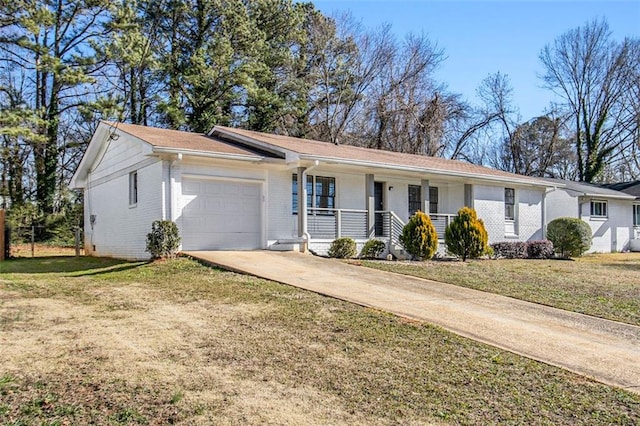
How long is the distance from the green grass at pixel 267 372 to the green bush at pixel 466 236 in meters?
9.38

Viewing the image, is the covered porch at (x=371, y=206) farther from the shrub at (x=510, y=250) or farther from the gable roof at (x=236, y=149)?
the shrub at (x=510, y=250)

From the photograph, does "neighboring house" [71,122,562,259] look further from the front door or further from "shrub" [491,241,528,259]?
"shrub" [491,241,528,259]

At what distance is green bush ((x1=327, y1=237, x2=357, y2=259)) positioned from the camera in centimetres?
1522

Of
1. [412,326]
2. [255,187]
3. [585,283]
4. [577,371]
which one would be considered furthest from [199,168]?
[577,371]

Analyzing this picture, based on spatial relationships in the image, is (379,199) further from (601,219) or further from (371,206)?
(601,219)

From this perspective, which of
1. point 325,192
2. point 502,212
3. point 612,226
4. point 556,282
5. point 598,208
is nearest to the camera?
point 556,282

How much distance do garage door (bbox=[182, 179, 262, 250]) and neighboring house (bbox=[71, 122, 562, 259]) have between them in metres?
0.03

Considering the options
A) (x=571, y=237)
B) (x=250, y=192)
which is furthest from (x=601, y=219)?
(x=250, y=192)

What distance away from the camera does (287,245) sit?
609 inches

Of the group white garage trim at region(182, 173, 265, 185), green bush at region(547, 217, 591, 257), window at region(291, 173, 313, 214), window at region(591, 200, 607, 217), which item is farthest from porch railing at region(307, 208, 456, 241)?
window at region(591, 200, 607, 217)

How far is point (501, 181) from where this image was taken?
2081 centimetres

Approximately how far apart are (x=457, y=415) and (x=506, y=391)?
2.60 feet

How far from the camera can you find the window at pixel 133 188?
51.9 ft

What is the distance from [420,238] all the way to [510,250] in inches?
215
